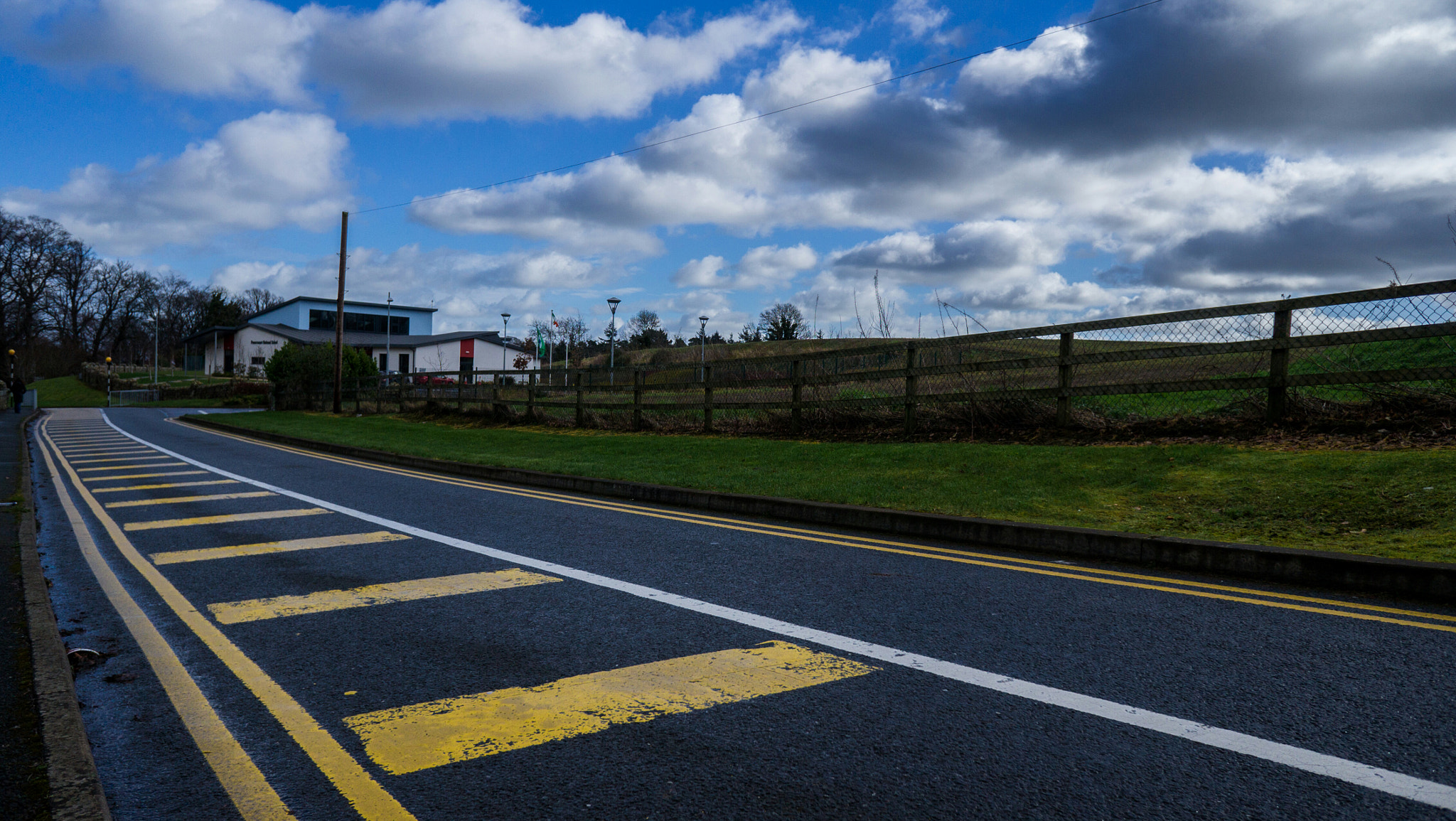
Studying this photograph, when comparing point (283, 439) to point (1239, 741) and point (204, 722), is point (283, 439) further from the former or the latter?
point (1239, 741)

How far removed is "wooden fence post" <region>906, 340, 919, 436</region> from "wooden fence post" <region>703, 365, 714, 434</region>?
473 centimetres

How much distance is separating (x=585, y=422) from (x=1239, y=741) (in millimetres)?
18932

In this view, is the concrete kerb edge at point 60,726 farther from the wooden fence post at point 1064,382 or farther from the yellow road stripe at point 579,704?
the wooden fence post at point 1064,382

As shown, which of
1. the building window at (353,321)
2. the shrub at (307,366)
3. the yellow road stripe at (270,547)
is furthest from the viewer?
the building window at (353,321)

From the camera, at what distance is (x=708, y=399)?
17.3m

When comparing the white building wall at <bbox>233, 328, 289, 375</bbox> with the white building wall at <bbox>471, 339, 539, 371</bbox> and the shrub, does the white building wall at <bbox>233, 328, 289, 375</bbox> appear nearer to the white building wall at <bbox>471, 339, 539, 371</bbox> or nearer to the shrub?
the white building wall at <bbox>471, 339, 539, 371</bbox>

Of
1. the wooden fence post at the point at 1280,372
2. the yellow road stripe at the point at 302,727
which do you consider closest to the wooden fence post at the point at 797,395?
the wooden fence post at the point at 1280,372

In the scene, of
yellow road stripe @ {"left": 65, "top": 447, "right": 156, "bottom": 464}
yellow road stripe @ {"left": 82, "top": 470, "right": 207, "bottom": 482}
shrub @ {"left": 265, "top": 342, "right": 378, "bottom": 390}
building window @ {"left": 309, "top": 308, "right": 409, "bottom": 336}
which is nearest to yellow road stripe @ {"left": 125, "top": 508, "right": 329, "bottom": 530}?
yellow road stripe @ {"left": 82, "top": 470, "right": 207, "bottom": 482}

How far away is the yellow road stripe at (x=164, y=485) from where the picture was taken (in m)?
11.9

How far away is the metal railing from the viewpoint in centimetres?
910

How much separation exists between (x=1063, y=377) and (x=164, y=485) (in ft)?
41.1

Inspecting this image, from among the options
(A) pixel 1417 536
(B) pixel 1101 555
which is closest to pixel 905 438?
(B) pixel 1101 555

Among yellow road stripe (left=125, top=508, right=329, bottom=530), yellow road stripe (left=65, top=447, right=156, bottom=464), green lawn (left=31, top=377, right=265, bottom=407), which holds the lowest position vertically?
green lawn (left=31, top=377, right=265, bottom=407)

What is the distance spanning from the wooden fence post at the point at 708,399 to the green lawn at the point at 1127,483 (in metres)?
2.60
